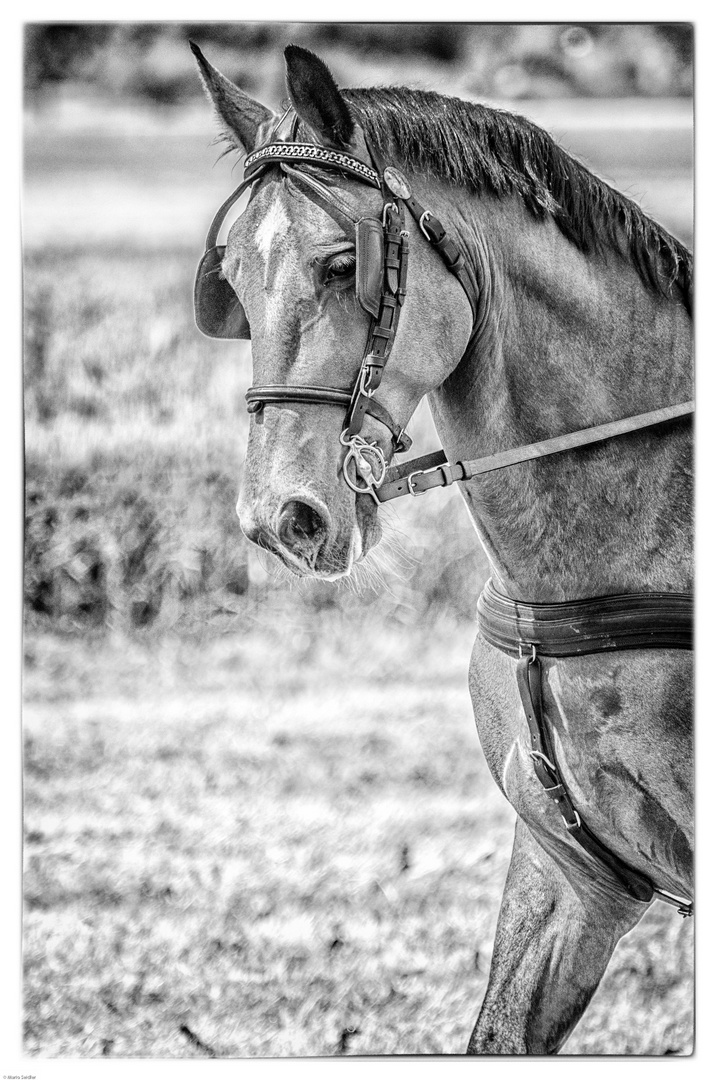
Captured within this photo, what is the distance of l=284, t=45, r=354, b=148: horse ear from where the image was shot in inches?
51.5

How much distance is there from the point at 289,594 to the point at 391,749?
1.61ft

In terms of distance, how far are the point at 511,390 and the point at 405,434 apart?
206 mm

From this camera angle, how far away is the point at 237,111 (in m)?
A: 1.51

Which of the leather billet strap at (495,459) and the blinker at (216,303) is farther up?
the blinker at (216,303)

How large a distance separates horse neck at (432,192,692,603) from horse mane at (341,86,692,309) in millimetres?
28

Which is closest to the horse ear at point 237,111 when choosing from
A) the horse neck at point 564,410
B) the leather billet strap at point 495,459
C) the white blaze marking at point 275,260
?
the white blaze marking at point 275,260

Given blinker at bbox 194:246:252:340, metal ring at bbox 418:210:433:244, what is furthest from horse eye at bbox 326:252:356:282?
blinker at bbox 194:246:252:340

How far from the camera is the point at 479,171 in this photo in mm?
1451

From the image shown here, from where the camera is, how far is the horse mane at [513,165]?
1.42m

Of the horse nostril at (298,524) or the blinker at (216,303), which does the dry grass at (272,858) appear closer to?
the blinker at (216,303)

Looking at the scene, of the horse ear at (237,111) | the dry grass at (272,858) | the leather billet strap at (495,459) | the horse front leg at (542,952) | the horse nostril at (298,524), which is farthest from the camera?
the dry grass at (272,858)
